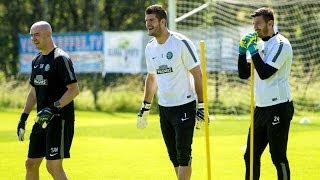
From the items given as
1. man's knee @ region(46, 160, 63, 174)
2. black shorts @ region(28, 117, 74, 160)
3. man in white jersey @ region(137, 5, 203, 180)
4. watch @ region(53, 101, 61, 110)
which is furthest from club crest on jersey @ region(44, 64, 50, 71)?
man in white jersey @ region(137, 5, 203, 180)

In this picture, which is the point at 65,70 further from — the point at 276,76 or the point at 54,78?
the point at 276,76

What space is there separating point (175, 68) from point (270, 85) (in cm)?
98

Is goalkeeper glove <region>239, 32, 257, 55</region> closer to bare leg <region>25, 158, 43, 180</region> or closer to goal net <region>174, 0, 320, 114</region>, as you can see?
bare leg <region>25, 158, 43, 180</region>

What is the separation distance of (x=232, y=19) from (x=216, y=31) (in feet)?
3.82

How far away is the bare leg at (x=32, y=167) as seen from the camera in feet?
26.4

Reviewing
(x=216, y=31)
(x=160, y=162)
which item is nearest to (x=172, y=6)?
(x=216, y=31)

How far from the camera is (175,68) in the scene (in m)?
7.96

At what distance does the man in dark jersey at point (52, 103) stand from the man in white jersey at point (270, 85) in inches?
69.9

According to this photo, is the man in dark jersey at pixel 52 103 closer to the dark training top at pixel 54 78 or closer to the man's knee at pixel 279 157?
the dark training top at pixel 54 78

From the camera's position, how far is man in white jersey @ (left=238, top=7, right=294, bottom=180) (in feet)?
24.9

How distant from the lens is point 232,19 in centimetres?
2228

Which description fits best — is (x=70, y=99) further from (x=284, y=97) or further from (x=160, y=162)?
(x=160, y=162)

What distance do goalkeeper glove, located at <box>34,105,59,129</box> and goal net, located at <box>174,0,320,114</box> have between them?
12871 mm

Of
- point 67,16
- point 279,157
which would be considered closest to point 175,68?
point 279,157
